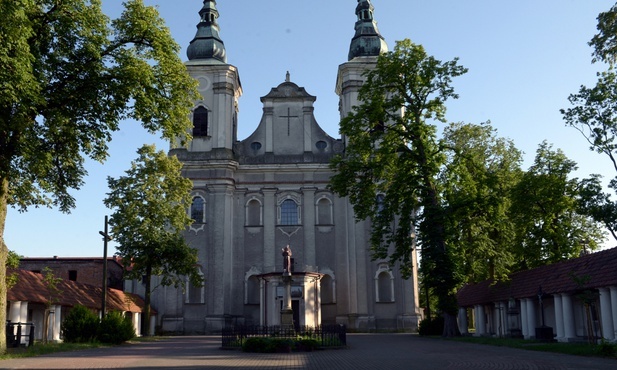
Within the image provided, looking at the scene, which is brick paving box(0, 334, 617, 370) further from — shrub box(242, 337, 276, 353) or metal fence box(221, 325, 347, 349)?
metal fence box(221, 325, 347, 349)

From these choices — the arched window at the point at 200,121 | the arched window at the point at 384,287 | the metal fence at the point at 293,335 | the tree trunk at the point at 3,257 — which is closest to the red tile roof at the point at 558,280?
the arched window at the point at 384,287

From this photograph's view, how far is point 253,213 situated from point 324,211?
5497mm

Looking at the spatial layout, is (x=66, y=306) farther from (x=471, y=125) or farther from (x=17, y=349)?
(x=471, y=125)

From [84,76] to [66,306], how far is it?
52.2 ft

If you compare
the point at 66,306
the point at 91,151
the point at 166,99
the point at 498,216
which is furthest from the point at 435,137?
the point at 66,306

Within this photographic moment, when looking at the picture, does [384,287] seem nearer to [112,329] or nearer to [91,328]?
[112,329]

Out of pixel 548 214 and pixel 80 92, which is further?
pixel 548 214

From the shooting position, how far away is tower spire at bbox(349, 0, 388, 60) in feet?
164

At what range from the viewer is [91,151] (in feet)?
73.9

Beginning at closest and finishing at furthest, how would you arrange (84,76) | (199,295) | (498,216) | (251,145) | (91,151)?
(84,76), (91,151), (498,216), (199,295), (251,145)

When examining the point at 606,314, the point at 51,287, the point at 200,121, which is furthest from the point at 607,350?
the point at 200,121

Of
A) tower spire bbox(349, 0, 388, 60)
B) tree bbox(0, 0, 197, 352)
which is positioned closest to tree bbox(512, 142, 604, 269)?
tower spire bbox(349, 0, 388, 60)

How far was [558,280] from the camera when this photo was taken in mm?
26406

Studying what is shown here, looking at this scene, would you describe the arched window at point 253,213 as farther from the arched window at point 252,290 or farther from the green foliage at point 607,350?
the green foliage at point 607,350
